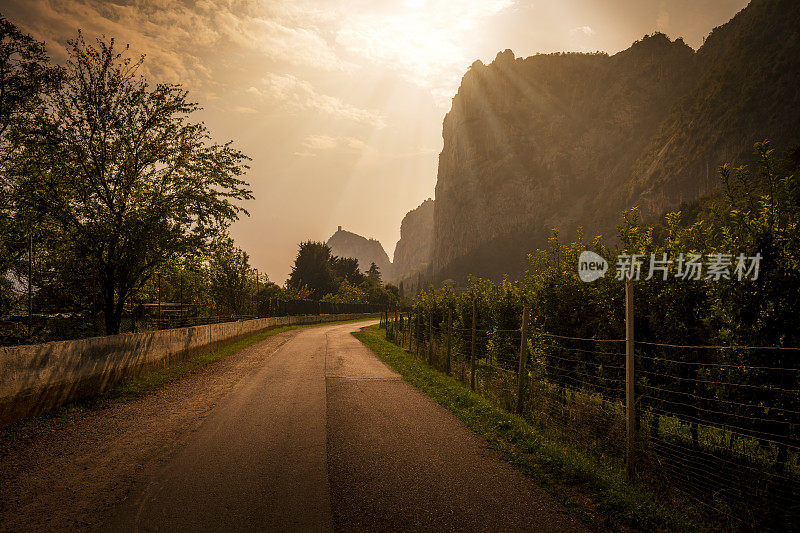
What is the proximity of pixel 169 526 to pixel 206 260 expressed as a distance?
48.6ft

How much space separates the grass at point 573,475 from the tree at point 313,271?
80600 mm

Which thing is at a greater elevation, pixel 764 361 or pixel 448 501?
pixel 764 361

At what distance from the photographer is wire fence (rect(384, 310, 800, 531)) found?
420cm

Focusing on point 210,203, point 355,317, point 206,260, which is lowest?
point 355,317

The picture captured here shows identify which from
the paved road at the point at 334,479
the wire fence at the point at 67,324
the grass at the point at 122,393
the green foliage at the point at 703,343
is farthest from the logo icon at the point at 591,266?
the wire fence at the point at 67,324

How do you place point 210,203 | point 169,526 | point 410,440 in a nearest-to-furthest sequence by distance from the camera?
point 169,526 → point 410,440 → point 210,203

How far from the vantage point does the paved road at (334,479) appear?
3.88m

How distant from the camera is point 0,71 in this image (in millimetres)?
12898

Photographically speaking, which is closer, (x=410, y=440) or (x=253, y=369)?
(x=410, y=440)

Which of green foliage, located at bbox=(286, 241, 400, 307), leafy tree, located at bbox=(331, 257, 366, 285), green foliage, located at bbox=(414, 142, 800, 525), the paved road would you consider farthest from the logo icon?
leafy tree, located at bbox=(331, 257, 366, 285)

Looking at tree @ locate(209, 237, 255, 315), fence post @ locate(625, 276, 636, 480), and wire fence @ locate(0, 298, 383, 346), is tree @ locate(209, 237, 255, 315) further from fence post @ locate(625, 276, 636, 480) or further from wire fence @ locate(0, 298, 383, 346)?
fence post @ locate(625, 276, 636, 480)

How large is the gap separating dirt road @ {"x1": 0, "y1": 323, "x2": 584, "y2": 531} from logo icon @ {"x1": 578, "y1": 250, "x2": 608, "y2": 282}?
3661 millimetres

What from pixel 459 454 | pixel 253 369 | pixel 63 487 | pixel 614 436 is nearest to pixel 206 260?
pixel 253 369

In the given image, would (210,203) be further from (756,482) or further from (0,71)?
(756,482)
